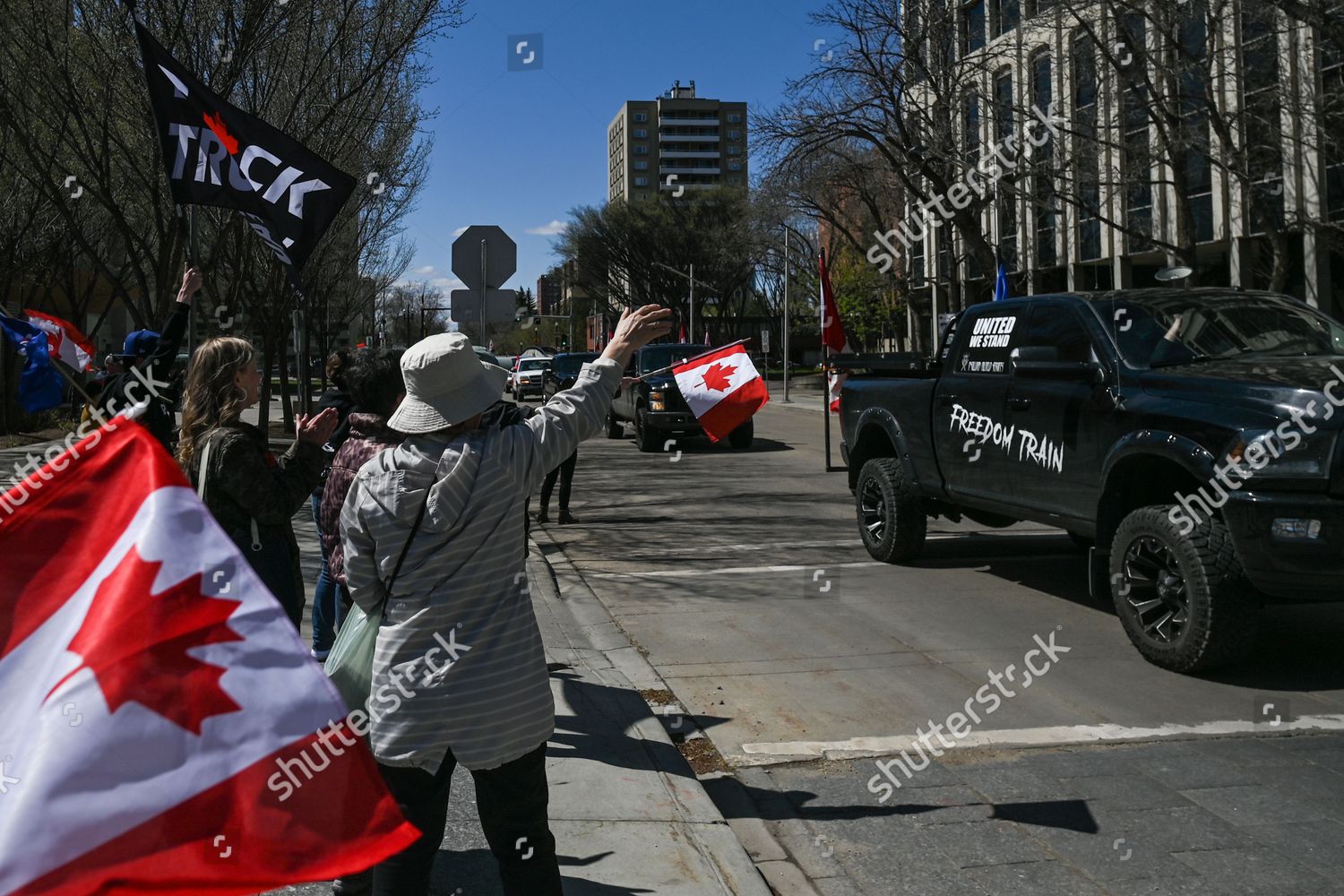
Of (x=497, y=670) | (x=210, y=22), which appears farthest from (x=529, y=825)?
(x=210, y=22)

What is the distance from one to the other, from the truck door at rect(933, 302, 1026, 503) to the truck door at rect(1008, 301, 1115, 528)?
16 cm

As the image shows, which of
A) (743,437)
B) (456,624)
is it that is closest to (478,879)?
(456,624)

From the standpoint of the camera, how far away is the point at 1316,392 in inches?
226

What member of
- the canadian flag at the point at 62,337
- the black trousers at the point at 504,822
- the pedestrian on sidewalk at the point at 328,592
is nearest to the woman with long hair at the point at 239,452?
the pedestrian on sidewalk at the point at 328,592

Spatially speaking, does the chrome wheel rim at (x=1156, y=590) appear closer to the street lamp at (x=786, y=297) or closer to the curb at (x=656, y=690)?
the curb at (x=656, y=690)

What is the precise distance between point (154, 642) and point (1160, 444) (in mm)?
5536

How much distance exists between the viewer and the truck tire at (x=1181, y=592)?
240 inches

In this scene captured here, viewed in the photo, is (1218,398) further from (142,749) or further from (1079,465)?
(142,749)

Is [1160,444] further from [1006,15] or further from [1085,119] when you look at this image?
[1006,15]

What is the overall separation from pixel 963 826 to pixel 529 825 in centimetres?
202

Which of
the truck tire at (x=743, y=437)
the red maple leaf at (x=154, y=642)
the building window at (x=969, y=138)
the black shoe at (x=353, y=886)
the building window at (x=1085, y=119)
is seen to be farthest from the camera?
the building window at (x=969, y=138)

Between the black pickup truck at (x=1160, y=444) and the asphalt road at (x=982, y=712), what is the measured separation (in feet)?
1.78

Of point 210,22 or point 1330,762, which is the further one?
point 210,22

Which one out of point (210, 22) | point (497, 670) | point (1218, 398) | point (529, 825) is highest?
point (210, 22)
